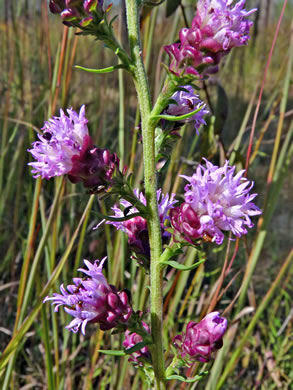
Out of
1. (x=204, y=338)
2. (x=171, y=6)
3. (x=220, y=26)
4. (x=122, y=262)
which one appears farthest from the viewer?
(x=122, y=262)

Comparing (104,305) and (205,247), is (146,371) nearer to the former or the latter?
(104,305)

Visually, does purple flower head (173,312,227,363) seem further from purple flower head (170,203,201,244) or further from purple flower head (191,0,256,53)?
purple flower head (191,0,256,53)

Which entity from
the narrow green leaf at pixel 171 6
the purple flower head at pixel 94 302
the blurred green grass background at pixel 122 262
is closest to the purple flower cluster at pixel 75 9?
the blurred green grass background at pixel 122 262

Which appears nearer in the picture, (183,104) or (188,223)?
(188,223)

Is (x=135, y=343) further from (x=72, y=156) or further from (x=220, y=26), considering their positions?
(x=220, y=26)

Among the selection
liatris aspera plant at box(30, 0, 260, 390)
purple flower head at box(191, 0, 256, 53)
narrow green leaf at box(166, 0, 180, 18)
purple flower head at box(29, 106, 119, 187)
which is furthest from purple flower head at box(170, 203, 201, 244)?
narrow green leaf at box(166, 0, 180, 18)

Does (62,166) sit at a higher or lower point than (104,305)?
higher

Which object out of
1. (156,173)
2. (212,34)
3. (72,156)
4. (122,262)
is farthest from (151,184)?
(122,262)

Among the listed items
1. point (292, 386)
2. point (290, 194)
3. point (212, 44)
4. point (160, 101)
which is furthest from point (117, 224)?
point (290, 194)
